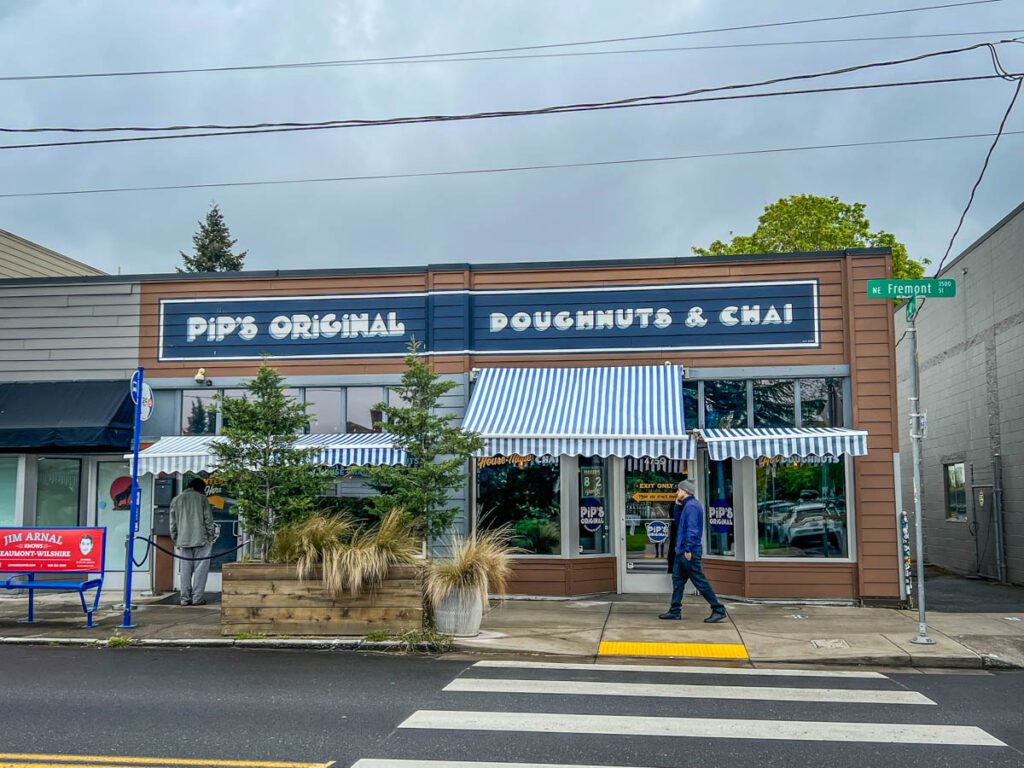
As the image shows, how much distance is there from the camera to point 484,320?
48.1 ft

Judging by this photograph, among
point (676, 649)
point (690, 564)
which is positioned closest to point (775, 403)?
point (690, 564)

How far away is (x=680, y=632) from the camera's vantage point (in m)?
10.9

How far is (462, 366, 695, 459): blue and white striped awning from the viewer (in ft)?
40.6

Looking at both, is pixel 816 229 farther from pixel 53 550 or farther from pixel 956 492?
pixel 53 550

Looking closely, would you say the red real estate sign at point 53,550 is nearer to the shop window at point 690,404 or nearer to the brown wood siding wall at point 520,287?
the brown wood siding wall at point 520,287

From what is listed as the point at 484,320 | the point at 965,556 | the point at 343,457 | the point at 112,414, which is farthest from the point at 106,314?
the point at 965,556

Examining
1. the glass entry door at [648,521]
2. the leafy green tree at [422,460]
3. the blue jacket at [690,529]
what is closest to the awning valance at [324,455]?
the leafy green tree at [422,460]

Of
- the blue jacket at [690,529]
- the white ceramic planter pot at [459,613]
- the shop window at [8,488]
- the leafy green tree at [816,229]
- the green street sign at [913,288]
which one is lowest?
the white ceramic planter pot at [459,613]

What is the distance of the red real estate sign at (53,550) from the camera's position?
11.9m

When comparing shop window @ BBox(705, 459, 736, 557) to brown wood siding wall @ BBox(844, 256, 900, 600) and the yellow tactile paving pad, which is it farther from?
the yellow tactile paving pad

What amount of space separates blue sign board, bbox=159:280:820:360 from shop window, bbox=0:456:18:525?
2.95 m

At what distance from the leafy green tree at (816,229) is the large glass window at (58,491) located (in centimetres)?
2417

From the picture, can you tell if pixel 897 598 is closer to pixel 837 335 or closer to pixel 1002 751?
pixel 837 335

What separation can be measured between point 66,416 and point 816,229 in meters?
27.0
